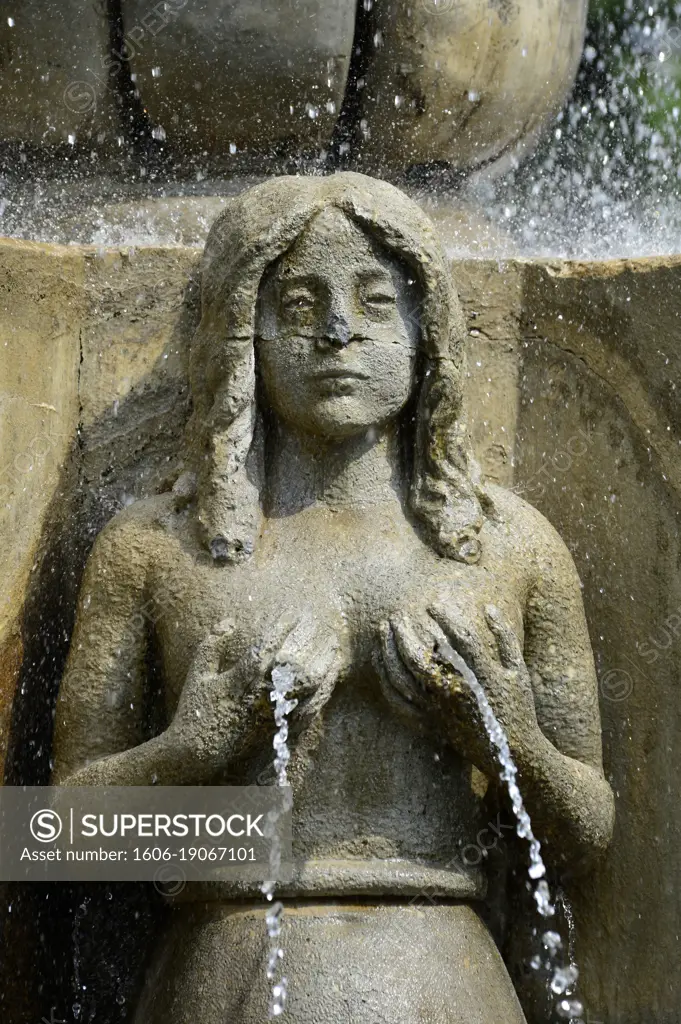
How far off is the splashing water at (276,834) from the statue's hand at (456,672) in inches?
11.0

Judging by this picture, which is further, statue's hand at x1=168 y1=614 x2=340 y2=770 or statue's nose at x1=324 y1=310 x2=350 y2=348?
statue's nose at x1=324 y1=310 x2=350 y2=348

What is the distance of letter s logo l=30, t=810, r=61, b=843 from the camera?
4488 millimetres

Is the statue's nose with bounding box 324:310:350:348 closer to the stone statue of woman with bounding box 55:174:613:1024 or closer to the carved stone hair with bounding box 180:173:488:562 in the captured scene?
the stone statue of woman with bounding box 55:174:613:1024

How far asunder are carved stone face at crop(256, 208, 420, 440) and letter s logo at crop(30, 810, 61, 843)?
122cm

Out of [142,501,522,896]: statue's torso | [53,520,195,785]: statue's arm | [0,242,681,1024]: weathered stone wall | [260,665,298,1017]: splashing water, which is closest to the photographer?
[260,665,298,1017]: splashing water

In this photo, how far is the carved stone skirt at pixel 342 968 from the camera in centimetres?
409

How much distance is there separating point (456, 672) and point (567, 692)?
A: 0.55 metres

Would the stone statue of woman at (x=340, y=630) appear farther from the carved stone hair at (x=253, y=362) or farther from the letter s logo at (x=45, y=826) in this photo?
the letter s logo at (x=45, y=826)

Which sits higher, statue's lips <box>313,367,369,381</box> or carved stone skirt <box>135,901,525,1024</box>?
statue's lips <box>313,367,369,381</box>

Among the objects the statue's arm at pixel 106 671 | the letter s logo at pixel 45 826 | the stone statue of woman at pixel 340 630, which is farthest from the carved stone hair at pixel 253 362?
the letter s logo at pixel 45 826

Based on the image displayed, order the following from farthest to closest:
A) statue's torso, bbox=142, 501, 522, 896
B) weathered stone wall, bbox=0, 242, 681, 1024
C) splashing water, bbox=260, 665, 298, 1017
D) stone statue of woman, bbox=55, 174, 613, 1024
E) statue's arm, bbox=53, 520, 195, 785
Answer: weathered stone wall, bbox=0, 242, 681, 1024
statue's arm, bbox=53, 520, 195, 785
statue's torso, bbox=142, 501, 522, 896
stone statue of woman, bbox=55, 174, 613, 1024
splashing water, bbox=260, 665, 298, 1017

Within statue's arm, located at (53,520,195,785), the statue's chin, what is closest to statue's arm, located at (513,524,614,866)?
the statue's chin

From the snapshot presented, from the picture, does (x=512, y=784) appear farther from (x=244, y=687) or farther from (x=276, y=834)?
(x=244, y=687)

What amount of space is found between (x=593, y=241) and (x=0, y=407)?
7.17 feet
